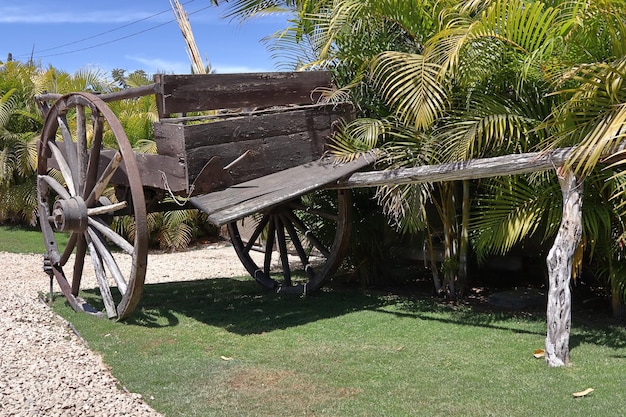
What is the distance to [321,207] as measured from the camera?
8.66 metres

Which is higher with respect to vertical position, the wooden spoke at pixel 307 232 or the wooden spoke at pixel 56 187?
the wooden spoke at pixel 56 187

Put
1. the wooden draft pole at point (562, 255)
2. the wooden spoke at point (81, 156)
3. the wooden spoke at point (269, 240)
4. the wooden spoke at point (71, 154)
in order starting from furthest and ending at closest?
the wooden spoke at point (269, 240) < the wooden spoke at point (71, 154) < the wooden spoke at point (81, 156) < the wooden draft pole at point (562, 255)

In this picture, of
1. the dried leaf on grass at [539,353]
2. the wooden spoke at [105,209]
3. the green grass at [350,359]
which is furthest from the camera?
the wooden spoke at [105,209]

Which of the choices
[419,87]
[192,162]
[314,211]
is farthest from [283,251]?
[419,87]

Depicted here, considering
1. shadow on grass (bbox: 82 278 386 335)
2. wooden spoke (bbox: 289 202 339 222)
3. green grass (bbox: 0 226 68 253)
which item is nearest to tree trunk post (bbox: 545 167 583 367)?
shadow on grass (bbox: 82 278 386 335)

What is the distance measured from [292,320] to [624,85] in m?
3.48

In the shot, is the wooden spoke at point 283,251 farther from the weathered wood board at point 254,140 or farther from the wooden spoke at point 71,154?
the wooden spoke at point 71,154

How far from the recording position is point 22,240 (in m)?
14.5

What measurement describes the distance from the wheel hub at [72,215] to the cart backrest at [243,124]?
3.05ft

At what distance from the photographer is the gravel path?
15.1 feet

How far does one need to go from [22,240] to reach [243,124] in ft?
30.2

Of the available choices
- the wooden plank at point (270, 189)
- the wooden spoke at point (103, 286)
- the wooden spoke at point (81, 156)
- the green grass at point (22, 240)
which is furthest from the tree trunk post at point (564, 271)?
the green grass at point (22, 240)

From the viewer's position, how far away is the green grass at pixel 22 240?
531 inches

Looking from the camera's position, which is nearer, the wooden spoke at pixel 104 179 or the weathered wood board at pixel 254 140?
the weathered wood board at pixel 254 140
